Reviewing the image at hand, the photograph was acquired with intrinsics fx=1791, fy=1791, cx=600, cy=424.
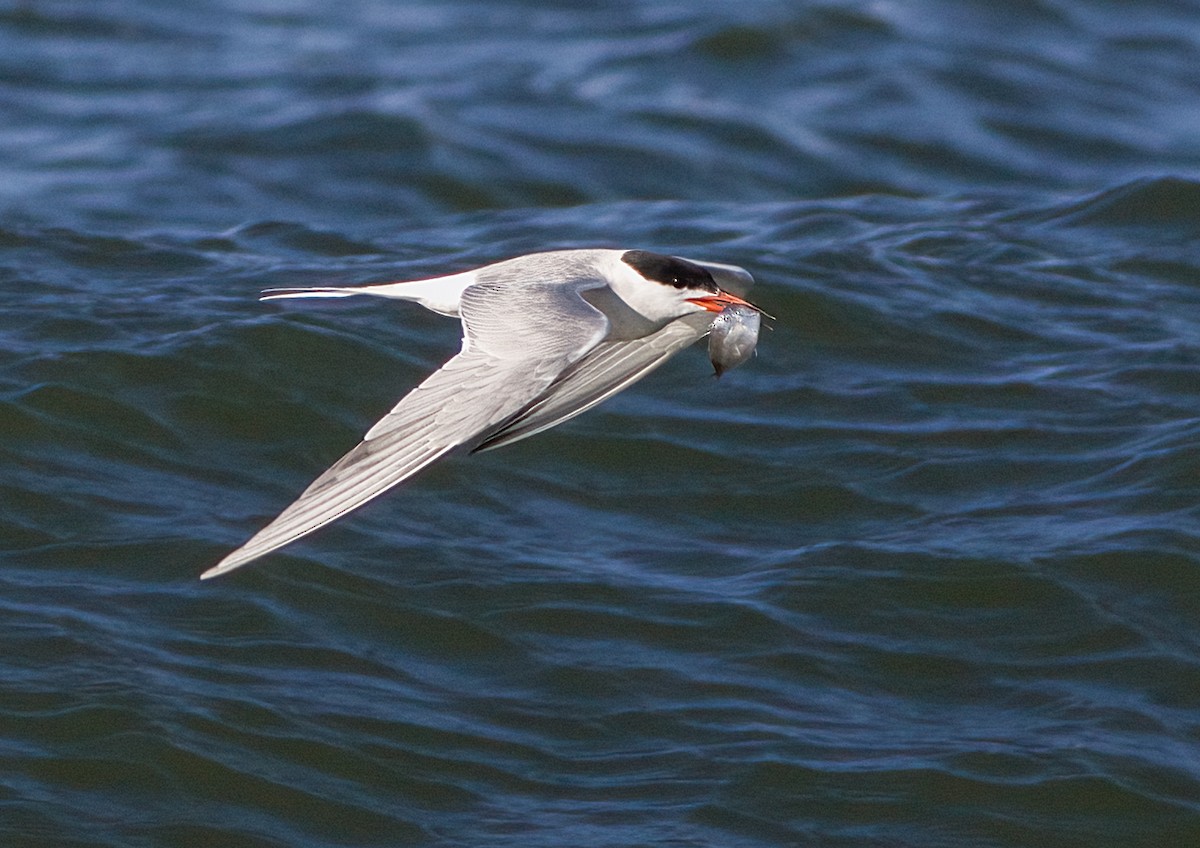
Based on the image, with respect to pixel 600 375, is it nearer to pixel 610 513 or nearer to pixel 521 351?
pixel 521 351

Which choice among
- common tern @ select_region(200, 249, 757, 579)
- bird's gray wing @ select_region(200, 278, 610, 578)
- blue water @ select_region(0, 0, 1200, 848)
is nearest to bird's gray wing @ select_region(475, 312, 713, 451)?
common tern @ select_region(200, 249, 757, 579)

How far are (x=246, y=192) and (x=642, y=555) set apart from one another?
6.53 m

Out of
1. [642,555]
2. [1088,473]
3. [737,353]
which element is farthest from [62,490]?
[1088,473]

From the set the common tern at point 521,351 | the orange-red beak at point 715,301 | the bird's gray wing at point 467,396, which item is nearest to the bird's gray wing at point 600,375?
the common tern at point 521,351

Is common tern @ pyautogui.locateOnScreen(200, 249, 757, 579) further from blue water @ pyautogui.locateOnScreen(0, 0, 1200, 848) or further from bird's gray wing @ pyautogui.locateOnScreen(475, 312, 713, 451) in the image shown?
blue water @ pyautogui.locateOnScreen(0, 0, 1200, 848)

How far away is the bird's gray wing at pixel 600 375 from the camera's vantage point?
687 cm

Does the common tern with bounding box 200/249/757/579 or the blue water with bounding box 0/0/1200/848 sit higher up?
the common tern with bounding box 200/249/757/579

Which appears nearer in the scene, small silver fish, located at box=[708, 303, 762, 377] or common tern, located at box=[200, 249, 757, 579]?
common tern, located at box=[200, 249, 757, 579]

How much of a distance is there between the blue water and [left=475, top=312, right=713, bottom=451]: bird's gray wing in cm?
104

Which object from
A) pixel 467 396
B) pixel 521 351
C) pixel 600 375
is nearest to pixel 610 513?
pixel 600 375

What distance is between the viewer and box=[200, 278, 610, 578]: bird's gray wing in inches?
Answer: 202

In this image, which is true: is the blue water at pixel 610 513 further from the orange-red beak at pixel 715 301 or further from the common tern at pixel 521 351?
the orange-red beak at pixel 715 301

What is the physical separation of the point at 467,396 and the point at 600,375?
1614mm

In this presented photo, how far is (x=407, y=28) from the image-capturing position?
59.1ft
